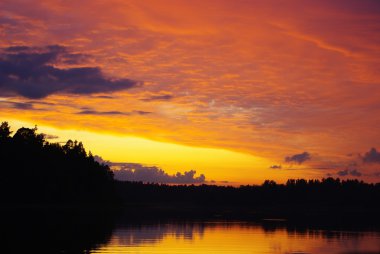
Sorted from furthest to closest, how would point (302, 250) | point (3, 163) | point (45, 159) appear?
point (45, 159), point (3, 163), point (302, 250)

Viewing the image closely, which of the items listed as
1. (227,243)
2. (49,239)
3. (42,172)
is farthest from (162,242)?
(42,172)

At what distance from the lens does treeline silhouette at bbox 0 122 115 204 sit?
14362 centimetres

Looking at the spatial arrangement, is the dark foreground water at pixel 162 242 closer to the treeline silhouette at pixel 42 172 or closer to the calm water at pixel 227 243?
the calm water at pixel 227 243

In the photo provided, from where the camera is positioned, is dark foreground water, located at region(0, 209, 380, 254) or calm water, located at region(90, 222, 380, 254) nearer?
dark foreground water, located at region(0, 209, 380, 254)

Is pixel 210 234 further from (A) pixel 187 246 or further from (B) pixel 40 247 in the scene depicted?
(B) pixel 40 247

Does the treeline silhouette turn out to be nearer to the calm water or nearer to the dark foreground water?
the dark foreground water

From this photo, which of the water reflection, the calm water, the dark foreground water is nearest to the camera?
the water reflection

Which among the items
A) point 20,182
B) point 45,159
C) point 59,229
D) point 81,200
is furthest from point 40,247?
point 81,200

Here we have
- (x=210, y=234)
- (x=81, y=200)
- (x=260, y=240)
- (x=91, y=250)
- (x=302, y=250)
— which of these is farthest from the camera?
(x=81, y=200)

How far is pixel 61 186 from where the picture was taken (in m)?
158

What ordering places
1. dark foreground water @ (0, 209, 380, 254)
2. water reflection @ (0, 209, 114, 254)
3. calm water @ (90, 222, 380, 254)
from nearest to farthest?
water reflection @ (0, 209, 114, 254), dark foreground water @ (0, 209, 380, 254), calm water @ (90, 222, 380, 254)

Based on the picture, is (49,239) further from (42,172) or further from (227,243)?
(42,172)

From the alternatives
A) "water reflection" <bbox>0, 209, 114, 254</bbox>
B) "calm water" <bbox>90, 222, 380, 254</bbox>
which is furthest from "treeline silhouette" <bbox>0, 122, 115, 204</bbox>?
"calm water" <bbox>90, 222, 380, 254</bbox>

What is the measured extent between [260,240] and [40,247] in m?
27.4
